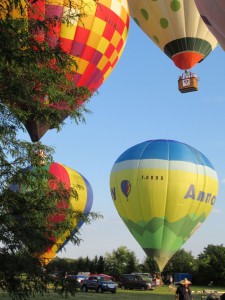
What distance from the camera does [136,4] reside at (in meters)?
20.8

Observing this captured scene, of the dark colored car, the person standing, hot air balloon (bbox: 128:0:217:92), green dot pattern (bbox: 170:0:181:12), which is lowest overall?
the person standing

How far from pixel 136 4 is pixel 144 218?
945 centimetres

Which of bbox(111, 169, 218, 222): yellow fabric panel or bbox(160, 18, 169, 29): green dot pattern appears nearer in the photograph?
bbox(160, 18, 169, 29): green dot pattern

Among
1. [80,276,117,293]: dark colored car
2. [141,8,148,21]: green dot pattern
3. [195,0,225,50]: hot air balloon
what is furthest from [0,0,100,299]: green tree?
[80,276,117,293]: dark colored car

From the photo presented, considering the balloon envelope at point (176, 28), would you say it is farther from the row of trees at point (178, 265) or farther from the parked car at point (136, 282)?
the row of trees at point (178, 265)

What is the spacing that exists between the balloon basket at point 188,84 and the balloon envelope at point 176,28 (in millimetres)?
588

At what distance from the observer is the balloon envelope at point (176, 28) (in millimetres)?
20203

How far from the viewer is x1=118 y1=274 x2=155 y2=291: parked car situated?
23.9 meters

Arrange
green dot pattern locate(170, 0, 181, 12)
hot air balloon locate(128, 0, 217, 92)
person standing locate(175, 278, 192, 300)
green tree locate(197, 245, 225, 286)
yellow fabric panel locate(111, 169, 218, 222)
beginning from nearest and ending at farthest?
1. person standing locate(175, 278, 192, 300)
2. green dot pattern locate(170, 0, 181, 12)
3. hot air balloon locate(128, 0, 217, 92)
4. yellow fabric panel locate(111, 169, 218, 222)
5. green tree locate(197, 245, 225, 286)

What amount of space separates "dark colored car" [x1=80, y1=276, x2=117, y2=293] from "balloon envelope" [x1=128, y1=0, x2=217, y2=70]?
940 cm

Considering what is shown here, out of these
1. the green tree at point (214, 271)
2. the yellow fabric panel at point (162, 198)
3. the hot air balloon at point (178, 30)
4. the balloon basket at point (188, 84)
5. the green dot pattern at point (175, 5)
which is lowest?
the green tree at point (214, 271)

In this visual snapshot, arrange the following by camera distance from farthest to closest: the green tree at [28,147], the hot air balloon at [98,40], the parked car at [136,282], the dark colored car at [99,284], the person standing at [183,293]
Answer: the parked car at [136,282]
the dark colored car at [99,284]
the hot air balloon at [98,40]
the person standing at [183,293]
the green tree at [28,147]

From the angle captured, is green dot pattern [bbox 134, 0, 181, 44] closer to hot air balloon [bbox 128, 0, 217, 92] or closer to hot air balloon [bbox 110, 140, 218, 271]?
hot air balloon [bbox 128, 0, 217, 92]

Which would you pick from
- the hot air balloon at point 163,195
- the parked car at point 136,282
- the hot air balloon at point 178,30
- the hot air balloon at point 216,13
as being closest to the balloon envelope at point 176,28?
the hot air balloon at point 178,30
